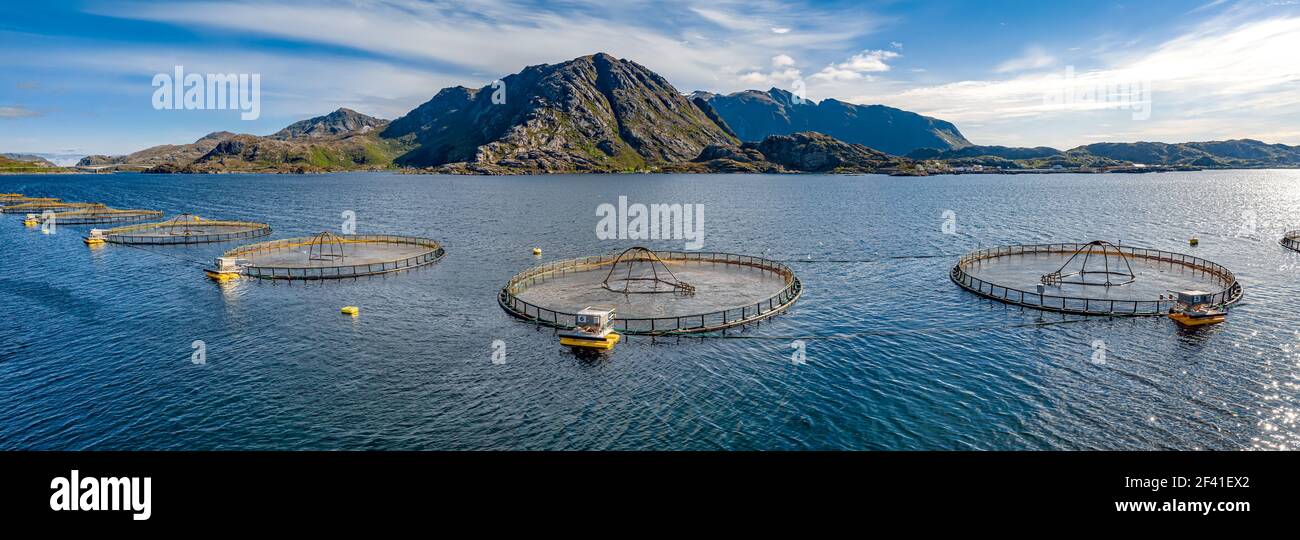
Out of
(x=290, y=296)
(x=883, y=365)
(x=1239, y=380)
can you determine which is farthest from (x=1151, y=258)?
(x=290, y=296)

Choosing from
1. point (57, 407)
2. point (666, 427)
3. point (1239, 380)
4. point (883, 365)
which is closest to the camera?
point (666, 427)

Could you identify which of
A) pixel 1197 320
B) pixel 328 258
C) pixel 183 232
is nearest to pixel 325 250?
pixel 328 258

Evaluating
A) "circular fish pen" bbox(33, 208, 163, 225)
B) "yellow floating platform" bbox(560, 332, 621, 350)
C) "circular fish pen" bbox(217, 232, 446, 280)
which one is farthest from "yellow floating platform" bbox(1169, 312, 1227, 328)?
"circular fish pen" bbox(33, 208, 163, 225)

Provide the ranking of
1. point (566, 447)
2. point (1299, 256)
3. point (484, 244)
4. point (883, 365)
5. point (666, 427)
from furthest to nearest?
point (484, 244) < point (1299, 256) < point (883, 365) < point (666, 427) < point (566, 447)

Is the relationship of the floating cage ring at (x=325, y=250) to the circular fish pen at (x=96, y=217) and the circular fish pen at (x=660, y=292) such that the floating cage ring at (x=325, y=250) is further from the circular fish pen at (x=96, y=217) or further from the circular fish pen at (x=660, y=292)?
the circular fish pen at (x=96, y=217)

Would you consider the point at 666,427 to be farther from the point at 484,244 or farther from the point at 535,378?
the point at 484,244
